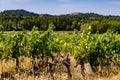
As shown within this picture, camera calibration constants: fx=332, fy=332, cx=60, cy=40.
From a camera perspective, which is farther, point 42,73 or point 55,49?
A: point 55,49

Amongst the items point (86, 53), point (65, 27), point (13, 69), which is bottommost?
point (65, 27)

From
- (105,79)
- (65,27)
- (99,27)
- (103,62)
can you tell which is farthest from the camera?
(65,27)

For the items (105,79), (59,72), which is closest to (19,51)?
(59,72)

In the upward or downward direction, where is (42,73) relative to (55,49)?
downward

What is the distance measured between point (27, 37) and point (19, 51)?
114 centimetres

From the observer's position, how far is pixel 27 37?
19.9 m

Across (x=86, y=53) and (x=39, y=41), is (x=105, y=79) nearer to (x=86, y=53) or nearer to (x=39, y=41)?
(x=86, y=53)

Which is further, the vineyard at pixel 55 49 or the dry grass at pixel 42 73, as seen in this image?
the vineyard at pixel 55 49

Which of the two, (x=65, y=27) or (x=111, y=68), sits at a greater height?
(x=111, y=68)

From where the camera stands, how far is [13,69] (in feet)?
60.4

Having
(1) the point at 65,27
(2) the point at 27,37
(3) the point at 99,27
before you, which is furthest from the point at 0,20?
(2) the point at 27,37

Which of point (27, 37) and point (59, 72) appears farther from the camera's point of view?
point (27, 37)

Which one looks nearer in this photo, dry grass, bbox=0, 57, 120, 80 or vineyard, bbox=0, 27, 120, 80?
dry grass, bbox=0, 57, 120, 80

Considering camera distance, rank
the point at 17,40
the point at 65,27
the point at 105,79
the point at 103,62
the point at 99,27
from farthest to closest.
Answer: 1. the point at 65,27
2. the point at 99,27
3. the point at 17,40
4. the point at 103,62
5. the point at 105,79
